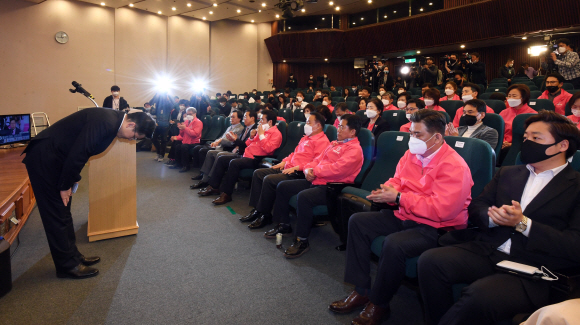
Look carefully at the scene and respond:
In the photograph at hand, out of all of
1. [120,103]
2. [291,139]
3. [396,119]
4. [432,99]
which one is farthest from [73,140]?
[120,103]

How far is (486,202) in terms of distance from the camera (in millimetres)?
1894

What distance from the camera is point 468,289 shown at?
1.50 metres

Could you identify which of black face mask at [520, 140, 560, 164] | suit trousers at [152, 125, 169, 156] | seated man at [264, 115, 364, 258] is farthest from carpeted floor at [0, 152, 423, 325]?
suit trousers at [152, 125, 169, 156]

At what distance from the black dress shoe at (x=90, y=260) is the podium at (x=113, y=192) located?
0.48 meters

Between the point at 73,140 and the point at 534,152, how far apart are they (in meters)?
2.81

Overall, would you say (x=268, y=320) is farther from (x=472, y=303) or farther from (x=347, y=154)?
(x=347, y=154)

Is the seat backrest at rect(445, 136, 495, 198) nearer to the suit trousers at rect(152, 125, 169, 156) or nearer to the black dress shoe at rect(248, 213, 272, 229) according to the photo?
the black dress shoe at rect(248, 213, 272, 229)

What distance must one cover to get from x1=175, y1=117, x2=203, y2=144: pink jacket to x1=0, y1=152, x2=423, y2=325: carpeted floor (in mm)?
3008

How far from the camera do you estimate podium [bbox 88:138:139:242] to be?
3119mm

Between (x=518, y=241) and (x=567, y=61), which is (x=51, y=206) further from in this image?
(x=567, y=61)

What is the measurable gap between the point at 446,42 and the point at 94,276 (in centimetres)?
1177

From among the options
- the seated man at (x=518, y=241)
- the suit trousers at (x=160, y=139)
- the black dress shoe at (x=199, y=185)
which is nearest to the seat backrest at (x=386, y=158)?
the seated man at (x=518, y=241)

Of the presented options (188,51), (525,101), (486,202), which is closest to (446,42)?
(525,101)

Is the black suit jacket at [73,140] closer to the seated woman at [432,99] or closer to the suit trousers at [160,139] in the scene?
the seated woman at [432,99]
